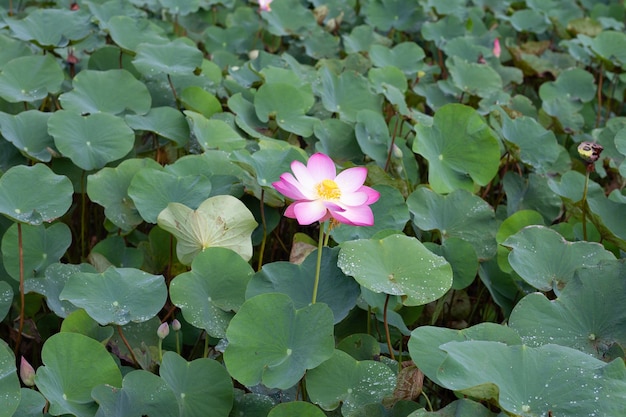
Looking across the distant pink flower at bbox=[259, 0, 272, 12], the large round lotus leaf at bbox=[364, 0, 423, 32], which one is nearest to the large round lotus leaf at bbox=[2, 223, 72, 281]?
the distant pink flower at bbox=[259, 0, 272, 12]

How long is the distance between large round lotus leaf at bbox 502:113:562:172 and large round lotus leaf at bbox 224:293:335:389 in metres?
0.85

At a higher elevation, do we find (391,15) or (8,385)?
(8,385)

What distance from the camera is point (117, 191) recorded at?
146 centimetres

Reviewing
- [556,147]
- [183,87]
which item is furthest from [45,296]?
[556,147]

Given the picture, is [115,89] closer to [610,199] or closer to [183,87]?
[183,87]

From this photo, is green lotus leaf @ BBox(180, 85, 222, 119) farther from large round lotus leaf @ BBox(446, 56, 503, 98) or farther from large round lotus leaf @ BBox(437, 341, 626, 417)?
large round lotus leaf @ BBox(437, 341, 626, 417)

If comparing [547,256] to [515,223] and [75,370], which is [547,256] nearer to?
[515,223]

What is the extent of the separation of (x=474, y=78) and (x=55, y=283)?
1.32 meters

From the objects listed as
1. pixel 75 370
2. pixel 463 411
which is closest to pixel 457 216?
pixel 463 411

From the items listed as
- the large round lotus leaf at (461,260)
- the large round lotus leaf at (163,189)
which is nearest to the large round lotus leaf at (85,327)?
the large round lotus leaf at (163,189)

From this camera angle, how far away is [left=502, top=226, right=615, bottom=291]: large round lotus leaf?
1.29m

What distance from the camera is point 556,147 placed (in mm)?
1755

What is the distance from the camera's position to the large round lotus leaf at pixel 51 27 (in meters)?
1.87

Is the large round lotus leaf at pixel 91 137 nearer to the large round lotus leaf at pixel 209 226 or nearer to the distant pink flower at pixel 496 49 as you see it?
the large round lotus leaf at pixel 209 226
